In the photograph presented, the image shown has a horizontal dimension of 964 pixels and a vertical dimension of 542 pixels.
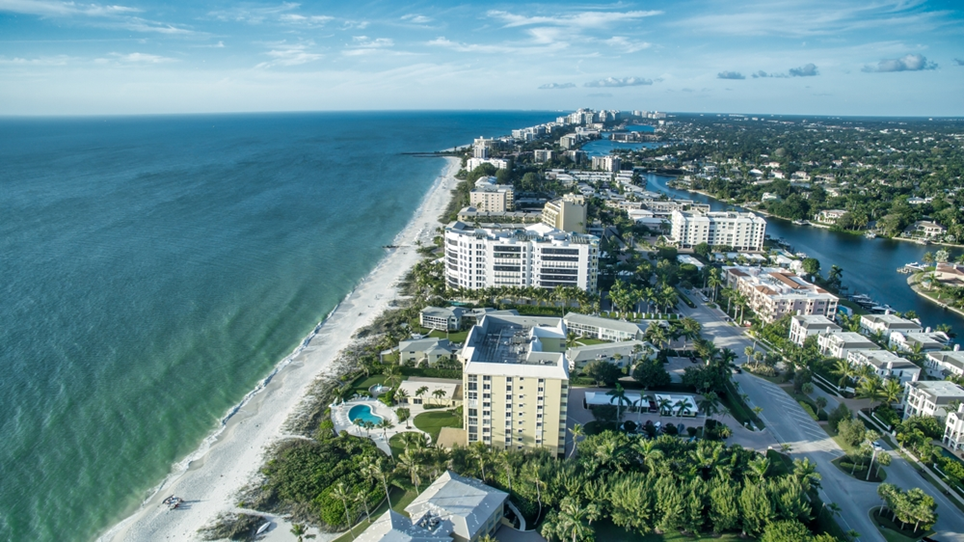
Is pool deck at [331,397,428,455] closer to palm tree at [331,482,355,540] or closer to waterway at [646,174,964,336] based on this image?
palm tree at [331,482,355,540]

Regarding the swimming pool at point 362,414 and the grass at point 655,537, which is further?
the swimming pool at point 362,414

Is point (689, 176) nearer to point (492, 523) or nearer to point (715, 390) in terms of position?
point (715, 390)

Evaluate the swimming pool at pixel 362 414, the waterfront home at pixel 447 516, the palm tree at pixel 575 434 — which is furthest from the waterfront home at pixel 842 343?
the swimming pool at pixel 362 414

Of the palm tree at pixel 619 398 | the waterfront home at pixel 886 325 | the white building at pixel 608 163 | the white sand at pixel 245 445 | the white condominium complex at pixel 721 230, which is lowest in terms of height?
the white sand at pixel 245 445

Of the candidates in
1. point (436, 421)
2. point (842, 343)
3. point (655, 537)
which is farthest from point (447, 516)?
point (842, 343)

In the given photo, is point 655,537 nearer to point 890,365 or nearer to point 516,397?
point 516,397

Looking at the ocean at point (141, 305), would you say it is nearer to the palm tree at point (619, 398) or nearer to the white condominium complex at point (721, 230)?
the palm tree at point (619, 398)

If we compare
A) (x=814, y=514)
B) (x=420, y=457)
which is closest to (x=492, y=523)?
(x=420, y=457)
